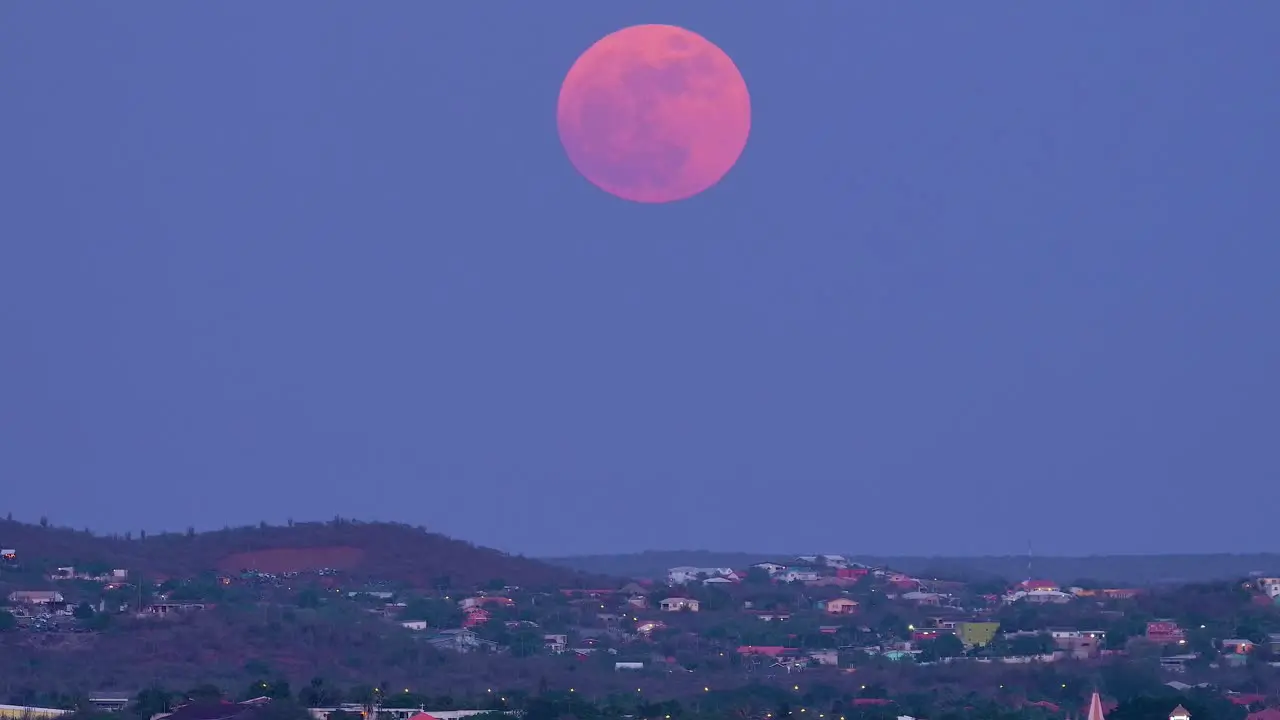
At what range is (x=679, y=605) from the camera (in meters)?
87.6

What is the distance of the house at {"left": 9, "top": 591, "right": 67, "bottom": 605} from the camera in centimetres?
7200

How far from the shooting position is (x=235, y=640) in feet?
218

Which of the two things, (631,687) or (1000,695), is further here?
(631,687)

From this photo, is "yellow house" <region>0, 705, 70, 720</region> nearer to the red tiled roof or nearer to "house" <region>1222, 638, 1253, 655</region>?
the red tiled roof

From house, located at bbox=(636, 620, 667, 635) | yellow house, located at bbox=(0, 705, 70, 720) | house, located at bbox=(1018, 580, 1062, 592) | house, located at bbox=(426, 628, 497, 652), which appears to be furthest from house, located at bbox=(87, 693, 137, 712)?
house, located at bbox=(1018, 580, 1062, 592)

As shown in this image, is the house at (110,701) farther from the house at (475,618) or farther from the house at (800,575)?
the house at (800,575)

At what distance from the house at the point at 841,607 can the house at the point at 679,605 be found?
435 centimetres

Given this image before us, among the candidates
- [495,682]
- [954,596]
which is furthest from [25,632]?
[954,596]

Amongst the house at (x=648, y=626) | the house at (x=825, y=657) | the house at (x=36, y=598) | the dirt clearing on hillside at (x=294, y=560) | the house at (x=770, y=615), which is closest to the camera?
the house at (x=825, y=657)

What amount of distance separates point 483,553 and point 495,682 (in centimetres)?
4137

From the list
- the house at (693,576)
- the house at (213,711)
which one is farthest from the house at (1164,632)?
the house at (693,576)

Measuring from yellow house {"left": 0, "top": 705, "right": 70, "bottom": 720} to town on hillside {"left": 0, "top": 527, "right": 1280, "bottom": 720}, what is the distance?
0.24 m

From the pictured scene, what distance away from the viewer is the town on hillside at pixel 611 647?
53.8m

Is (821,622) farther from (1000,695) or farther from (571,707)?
(571,707)
